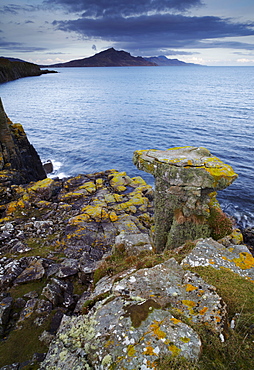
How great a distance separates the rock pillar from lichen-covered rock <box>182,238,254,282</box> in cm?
422

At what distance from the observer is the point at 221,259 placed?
9.15 metres

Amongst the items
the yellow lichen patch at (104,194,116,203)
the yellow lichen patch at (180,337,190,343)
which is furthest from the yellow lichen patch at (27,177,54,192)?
the yellow lichen patch at (180,337,190,343)

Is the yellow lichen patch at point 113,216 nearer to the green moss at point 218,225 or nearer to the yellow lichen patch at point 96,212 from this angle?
the yellow lichen patch at point 96,212

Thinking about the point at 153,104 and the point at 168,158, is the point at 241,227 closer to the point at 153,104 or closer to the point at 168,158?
the point at 168,158

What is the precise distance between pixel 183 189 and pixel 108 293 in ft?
26.2

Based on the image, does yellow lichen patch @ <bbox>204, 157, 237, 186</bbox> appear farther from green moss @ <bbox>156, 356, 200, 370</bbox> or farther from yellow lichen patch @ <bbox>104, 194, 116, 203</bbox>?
yellow lichen patch @ <bbox>104, 194, 116, 203</bbox>

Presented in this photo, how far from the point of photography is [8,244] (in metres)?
18.8

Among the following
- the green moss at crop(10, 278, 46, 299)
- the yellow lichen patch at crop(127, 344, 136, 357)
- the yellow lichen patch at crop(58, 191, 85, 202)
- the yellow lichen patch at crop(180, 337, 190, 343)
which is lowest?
the yellow lichen patch at crop(58, 191, 85, 202)

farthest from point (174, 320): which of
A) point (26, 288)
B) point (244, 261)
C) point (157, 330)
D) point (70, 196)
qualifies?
point (70, 196)

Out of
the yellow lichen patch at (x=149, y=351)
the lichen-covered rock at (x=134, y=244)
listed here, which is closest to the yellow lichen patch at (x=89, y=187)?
the lichen-covered rock at (x=134, y=244)

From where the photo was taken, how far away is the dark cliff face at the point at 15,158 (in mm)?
30328

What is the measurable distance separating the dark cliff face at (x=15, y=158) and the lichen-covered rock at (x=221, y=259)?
2629 centimetres

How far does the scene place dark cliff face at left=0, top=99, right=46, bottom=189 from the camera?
99.5 ft

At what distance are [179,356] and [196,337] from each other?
0.62 metres
